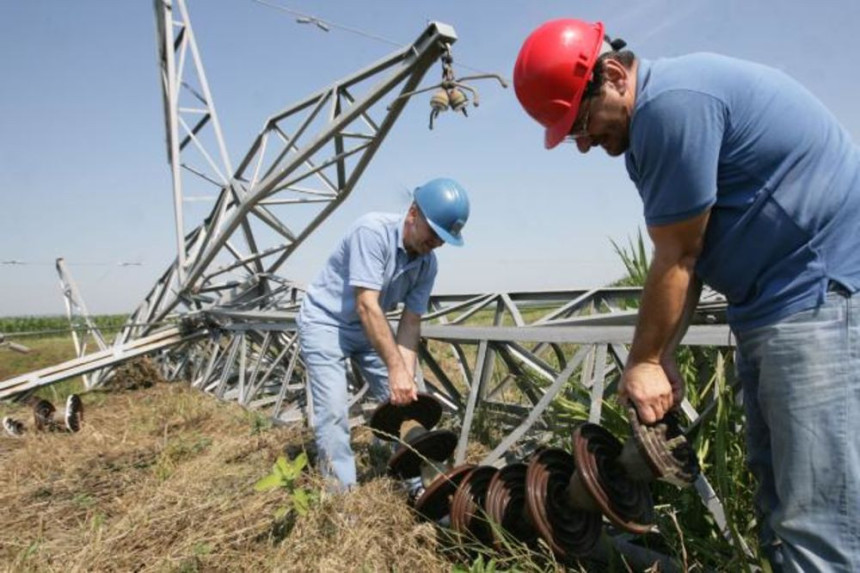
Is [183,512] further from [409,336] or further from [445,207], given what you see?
[445,207]

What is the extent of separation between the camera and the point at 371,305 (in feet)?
11.1

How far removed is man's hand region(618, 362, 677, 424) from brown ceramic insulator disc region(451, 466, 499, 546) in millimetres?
1075

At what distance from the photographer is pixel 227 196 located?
8461 millimetres

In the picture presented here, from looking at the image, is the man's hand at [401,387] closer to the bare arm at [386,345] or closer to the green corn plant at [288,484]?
the bare arm at [386,345]

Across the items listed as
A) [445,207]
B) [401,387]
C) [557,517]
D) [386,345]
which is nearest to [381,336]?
[386,345]

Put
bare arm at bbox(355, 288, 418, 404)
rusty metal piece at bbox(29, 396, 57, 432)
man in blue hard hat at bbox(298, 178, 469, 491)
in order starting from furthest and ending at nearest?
1. rusty metal piece at bbox(29, 396, 57, 432)
2. man in blue hard hat at bbox(298, 178, 469, 491)
3. bare arm at bbox(355, 288, 418, 404)

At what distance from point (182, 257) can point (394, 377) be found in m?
6.43

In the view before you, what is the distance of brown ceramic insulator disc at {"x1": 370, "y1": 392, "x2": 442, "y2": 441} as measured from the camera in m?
3.44

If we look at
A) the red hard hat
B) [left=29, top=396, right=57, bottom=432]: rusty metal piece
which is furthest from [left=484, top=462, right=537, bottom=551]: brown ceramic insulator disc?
[left=29, top=396, right=57, bottom=432]: rusty metal piece

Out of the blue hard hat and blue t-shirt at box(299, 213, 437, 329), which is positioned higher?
the blue hard hat

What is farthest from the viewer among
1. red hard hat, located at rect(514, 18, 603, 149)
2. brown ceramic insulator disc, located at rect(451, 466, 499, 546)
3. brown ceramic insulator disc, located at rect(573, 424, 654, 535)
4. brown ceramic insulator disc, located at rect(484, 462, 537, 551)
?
brown ceramic insulator disc, located at rect(451, 466, 499, 546)

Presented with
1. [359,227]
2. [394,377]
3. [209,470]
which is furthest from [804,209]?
[209,470]

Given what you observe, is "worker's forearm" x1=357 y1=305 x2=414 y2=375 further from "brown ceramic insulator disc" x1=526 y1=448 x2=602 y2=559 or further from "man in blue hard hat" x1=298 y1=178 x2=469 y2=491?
"brown ceramic insulator disc" x1=526 y1=448 x2=602 y2=559

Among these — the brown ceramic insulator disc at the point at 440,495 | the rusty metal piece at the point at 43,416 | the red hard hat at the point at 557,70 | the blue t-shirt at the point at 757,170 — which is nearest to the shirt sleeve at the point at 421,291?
the brown ceramic insulator disc at the point at 440,495
